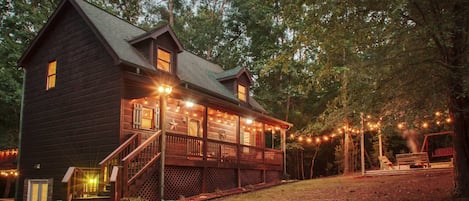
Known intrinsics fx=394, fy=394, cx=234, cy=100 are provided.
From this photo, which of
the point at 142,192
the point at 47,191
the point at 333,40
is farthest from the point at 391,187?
the point at 47,191

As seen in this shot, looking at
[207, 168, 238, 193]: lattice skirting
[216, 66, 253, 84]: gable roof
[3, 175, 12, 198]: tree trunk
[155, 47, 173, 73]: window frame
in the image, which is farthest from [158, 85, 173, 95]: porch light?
[3, 175, 12, 198]: tree trunk

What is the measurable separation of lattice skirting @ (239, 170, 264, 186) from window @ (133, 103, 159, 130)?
4.36 meters

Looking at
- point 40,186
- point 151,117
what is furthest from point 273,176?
point 40,186

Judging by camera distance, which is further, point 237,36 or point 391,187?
point 237,36

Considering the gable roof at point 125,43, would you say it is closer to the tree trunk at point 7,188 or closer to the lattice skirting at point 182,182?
the lattice skirting at point 182,182

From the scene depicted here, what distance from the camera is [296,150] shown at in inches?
1067

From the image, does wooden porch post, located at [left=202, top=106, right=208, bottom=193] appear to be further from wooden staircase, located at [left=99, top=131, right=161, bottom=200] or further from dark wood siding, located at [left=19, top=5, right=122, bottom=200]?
dark wood siding, located at [left=19, top=5, right=122, bottom=200]

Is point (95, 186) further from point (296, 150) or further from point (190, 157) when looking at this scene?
point (296, 150)

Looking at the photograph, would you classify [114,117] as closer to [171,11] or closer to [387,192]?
[387,192]

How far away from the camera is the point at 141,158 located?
38.4 feet

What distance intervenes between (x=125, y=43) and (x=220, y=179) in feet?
20.8

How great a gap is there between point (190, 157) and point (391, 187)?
671 centimetres

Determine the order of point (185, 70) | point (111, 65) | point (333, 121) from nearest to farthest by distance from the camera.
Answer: point (333, 121)
point (111, 65)
point (185, 70)

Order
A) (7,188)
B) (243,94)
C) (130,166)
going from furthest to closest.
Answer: (7,188), (243,94), (130,166)
